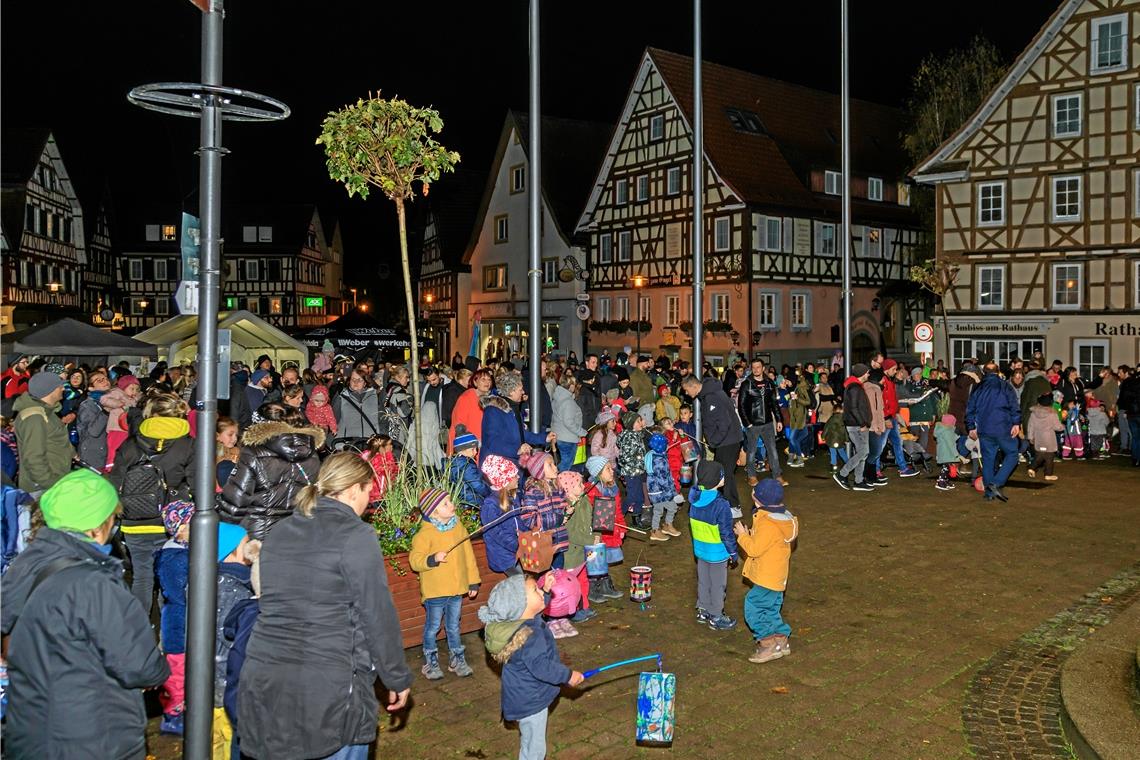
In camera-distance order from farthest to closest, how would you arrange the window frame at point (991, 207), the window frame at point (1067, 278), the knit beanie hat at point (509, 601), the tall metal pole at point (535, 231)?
1. the window frame at point (991, 207)
2. the window frame at point (1067, 278)
3. the tall metal pole at point (535, 231)
4. the knit beanie hat at point (509, 601)

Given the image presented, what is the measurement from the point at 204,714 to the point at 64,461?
5.48 meters

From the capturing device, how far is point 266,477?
22.8ft

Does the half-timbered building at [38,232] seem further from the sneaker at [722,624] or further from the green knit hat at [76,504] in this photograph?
the green knit hat at [76,504]

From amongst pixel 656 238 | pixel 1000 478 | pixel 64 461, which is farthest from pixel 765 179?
pixel 64 461

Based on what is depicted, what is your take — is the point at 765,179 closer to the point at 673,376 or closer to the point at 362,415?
the point at 673,376

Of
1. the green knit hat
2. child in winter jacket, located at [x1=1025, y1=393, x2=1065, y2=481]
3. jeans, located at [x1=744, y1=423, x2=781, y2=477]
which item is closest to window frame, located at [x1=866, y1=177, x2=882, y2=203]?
child in winter jacket, located at [x1=1025, y1=393, x2=1065, y2=481]

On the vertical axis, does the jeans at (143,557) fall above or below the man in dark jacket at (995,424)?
below

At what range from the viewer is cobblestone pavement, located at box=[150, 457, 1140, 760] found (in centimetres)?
611

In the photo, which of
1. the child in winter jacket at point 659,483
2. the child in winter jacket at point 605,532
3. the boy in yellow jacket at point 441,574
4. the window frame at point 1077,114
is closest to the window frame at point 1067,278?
the window frame at point 1077,114

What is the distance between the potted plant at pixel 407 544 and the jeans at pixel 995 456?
28.5 feet

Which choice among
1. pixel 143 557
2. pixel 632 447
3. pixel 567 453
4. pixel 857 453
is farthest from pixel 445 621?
pixel 857 453

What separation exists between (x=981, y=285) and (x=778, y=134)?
40.2 ft

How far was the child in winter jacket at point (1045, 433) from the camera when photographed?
16078 mm

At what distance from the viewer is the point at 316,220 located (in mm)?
75875
